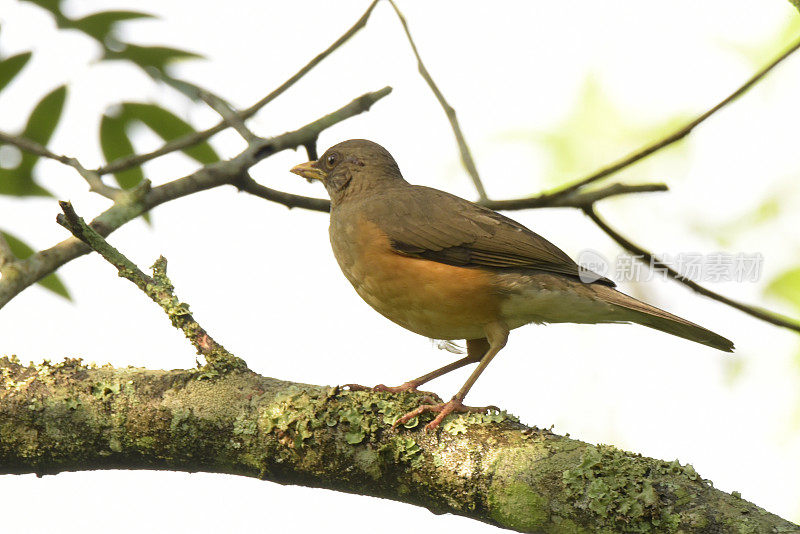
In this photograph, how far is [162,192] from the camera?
4117mm

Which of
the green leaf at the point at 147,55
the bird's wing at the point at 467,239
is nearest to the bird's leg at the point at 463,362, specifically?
the bird's wing at the point at 467,239

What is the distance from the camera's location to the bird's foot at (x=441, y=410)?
10.9ft

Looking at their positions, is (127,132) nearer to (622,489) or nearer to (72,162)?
(72,162)

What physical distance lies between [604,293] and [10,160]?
11.0 feet

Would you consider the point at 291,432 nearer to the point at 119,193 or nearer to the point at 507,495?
the point at 507,495

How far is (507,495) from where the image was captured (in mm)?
2971

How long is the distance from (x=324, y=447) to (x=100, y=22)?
2.54m

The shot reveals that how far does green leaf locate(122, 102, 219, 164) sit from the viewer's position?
183 inches

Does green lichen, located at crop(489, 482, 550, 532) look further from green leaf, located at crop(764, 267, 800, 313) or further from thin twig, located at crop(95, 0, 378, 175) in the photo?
green leaf, located at crop(764, 267, 800, 313)

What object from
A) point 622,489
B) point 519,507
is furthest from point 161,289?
point 622,489

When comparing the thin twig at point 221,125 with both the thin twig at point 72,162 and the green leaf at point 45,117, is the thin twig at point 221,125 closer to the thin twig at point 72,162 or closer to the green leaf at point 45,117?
the thin twig at point 72,162

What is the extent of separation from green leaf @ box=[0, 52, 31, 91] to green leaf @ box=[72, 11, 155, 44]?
350 millimetres

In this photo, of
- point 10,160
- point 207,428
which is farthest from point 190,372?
point 10,160

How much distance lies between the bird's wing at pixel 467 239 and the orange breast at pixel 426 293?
117 millimetres
